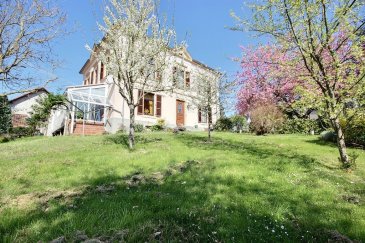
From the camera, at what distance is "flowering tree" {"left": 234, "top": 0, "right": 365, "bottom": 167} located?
8.50 m

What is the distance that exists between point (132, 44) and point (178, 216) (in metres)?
9.44

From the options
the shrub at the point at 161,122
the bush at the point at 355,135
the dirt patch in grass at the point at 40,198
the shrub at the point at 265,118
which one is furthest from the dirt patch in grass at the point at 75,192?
the shrub at the point at 161,122

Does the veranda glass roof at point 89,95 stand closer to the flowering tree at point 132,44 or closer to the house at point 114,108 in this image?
the house at point 114,108

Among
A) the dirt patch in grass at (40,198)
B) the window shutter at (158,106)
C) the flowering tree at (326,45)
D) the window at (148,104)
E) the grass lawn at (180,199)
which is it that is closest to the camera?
the grass lawn at (180,199)

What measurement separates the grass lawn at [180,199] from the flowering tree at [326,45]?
2135 millimetres

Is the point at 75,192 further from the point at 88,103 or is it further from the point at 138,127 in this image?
the point at 88,103

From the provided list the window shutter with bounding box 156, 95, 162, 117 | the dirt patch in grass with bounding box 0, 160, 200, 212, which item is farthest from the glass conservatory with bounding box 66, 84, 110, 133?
the dirt patch in grass with bounding box 0, 160, 200, 212

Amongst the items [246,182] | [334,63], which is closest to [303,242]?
[246,182]

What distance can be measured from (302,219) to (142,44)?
33.5ft

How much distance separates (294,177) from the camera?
7.39m

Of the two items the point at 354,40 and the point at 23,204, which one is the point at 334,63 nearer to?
the point at 354,40

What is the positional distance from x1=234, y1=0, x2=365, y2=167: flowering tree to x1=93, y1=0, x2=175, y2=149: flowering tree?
5.00 m

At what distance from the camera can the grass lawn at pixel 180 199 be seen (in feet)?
13.4

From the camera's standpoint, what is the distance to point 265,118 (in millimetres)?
22750
